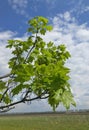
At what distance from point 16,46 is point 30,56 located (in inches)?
21.0

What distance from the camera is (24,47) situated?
4.97 m

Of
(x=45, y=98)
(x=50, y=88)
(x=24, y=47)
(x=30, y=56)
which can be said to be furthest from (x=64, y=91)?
(x=24, y=47)

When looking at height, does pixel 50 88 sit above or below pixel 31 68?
below

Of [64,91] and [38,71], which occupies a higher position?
[38,71]

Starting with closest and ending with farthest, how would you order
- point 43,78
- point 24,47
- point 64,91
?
point 64,91
point 43,78
point 24,47

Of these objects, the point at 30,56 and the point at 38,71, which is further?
the point at 30,56

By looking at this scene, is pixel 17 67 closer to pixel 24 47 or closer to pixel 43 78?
pixel 24 47

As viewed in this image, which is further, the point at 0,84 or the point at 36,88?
the point at 0,84

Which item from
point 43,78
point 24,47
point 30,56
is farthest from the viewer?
point 24,47

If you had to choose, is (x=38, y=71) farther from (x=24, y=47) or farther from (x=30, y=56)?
(x=24, y=47)


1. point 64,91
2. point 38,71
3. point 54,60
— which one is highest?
point 54,60

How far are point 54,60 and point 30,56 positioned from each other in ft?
1.09

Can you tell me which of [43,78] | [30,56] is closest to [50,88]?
[43,78]

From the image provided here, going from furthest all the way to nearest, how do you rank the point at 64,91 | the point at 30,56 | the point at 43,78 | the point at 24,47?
the point at 24,47, the point at 30,56, the point at 43,78, the point at 64,91
